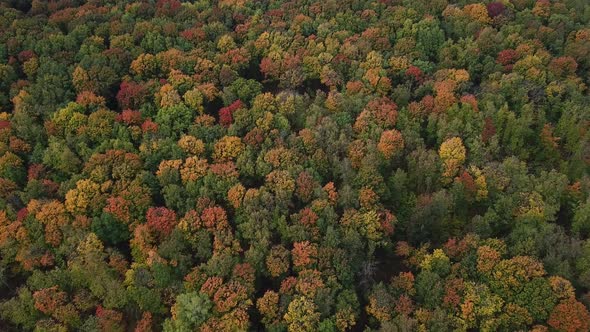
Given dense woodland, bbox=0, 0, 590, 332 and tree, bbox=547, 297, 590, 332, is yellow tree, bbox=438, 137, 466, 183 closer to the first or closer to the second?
dense woodland, bbox=0, 0, 590, 332

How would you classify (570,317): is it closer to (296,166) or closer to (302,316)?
(302,316)

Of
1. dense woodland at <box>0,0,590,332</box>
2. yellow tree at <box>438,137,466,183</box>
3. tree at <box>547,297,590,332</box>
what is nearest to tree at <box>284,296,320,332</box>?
dense woodland at <box>0,0,590,332</box>

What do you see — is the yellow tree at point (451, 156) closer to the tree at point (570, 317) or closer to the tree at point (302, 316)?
the tree at point (570, 317)

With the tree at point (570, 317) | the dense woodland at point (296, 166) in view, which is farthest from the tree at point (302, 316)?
the tree at point (570, 317)

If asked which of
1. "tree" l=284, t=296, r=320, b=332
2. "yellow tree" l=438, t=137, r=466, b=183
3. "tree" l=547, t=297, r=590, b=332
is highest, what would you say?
"yellow tree" l=438, t=137, r=466, b=183

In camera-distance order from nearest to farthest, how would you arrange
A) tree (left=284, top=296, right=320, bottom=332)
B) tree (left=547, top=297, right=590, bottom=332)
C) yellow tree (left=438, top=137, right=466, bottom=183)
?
tree (left=547, top=297, right=590, bottom=332)
tree (left=284, top=296, right=320, bottom=332)
yellow tree (left=438, top=137, right=466, bottom=183)

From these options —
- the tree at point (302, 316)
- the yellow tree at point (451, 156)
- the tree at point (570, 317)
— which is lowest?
the tree at point (570, 317)

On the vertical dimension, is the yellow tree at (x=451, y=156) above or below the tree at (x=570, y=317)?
above

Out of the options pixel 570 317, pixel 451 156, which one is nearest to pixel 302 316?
pixel 570 317
